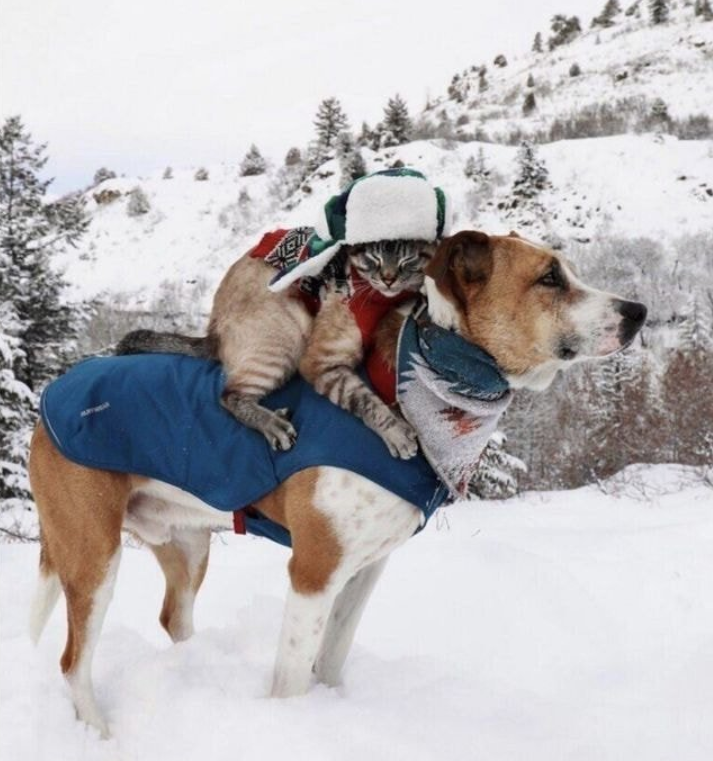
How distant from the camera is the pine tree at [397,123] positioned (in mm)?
63562

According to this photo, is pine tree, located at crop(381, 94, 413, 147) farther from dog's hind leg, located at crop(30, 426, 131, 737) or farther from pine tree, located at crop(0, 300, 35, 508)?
dog's hind leg, located at crop(30, 426, 131, 737)

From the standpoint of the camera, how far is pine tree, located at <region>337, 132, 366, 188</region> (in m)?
55.3

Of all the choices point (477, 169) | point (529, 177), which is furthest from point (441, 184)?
point (529, 177)

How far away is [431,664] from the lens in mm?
3732

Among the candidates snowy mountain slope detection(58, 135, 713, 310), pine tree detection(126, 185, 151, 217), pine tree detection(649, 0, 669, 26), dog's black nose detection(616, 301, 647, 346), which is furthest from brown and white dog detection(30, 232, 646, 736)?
pine tree detection(649, 0, 669, 26)

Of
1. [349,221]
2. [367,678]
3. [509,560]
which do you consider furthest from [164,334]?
[509,560]

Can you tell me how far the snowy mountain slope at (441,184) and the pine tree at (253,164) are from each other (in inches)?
48.0

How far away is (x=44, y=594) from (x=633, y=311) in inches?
105

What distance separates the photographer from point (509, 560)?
5.12 m

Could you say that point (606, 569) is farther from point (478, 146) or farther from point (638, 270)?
point (478, 146)

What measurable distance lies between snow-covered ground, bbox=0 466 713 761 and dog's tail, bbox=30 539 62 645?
0.43 feet

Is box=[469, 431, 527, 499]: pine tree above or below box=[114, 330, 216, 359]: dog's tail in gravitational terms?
below

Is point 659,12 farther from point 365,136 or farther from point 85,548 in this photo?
point 85,548

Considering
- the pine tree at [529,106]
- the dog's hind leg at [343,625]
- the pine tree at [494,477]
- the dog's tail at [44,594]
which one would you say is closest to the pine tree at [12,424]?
the pine tree at [494,477]
